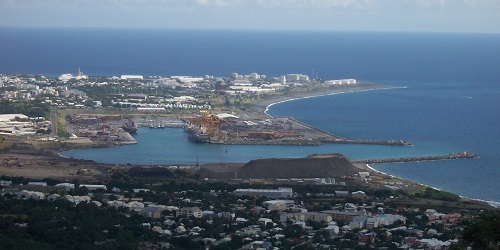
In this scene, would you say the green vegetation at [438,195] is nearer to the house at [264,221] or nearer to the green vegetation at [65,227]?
the house at [264,221]

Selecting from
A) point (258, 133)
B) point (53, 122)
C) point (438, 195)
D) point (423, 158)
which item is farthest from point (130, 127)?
point (438, 195)

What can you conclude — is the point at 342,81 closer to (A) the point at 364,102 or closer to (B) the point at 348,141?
(A) the point at 364,102

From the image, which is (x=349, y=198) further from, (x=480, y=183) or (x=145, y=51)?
(x=145, y=51)

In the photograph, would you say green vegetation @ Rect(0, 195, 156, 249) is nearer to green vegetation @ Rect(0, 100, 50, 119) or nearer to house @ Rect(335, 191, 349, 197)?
house @ Rect(335, 191, 349, 197)

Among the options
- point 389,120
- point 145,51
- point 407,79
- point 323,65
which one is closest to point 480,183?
point 389,120

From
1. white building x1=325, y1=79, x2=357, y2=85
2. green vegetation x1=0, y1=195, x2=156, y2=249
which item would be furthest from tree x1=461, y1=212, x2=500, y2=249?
white building x1=325, y1=79, x2=357, y2=85

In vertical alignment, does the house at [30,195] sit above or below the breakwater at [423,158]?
above

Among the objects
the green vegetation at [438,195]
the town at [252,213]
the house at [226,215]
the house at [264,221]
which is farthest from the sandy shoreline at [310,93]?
the house at [264,221]

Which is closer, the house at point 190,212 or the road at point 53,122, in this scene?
the house at point 190,212
